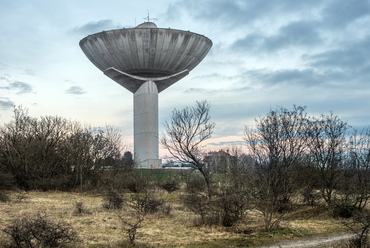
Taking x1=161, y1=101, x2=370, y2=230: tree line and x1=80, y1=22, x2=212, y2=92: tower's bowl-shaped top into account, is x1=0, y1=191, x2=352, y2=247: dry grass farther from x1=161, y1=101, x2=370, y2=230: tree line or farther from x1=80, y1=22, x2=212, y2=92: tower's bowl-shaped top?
x1=80, y1=22, x2=212, y2=92: tower's bowl-shaped top

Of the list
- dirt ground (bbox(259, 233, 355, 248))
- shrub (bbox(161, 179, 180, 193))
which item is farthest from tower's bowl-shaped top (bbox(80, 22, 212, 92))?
dirt ground (bbox(259, 233, 355, 248))

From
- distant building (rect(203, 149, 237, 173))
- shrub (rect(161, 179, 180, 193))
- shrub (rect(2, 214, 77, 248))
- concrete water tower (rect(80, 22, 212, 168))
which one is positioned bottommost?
shrub (rect(2, 214, 77, 248))

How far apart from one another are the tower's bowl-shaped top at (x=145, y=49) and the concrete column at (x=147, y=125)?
6.48ft

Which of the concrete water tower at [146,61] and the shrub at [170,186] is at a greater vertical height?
the concrete water tower at [146,61]

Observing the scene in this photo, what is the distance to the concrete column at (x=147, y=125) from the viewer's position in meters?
38.8

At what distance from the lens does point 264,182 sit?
11758 millimetres

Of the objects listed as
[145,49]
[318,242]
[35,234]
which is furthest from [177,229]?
[145,49]

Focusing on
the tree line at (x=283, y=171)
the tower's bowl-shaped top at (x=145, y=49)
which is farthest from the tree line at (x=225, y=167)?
the tower's bowl-shaped top at (x=145, y=49)

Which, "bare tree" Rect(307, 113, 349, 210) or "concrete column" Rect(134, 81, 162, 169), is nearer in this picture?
"bare tree" Rect(307, 113, 349, 210)

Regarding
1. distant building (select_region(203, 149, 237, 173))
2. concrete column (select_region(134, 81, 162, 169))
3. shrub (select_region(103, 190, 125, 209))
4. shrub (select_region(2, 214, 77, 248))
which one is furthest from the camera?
concrete column (select_region(134, 81, 162, 169))

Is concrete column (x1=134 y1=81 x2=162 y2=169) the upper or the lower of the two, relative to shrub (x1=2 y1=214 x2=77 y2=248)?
upper

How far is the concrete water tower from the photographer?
118 feet

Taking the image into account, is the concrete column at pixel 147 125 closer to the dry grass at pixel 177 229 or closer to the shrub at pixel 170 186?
the shrub at pixel 170 186

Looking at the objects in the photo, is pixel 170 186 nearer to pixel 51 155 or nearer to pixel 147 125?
pixel 51 155
